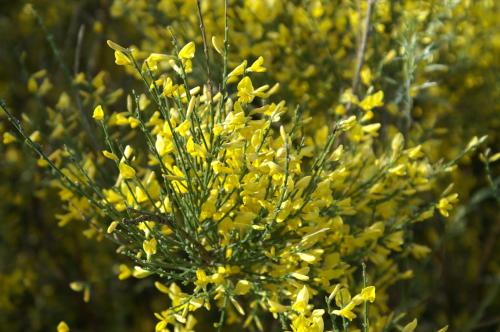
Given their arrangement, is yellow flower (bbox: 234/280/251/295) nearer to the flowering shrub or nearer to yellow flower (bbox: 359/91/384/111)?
the flowering shrub

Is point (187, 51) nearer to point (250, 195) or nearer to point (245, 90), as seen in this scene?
point (245, 90)

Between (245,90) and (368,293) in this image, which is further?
(245,90)

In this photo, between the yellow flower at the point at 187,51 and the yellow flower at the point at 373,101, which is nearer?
the yellow flower at the point at 187,51

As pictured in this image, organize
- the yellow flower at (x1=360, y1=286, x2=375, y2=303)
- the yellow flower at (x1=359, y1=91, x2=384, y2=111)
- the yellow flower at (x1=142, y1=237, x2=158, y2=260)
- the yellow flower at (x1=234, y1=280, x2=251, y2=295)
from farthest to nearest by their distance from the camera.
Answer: the yellow flower at (x1=359, y1=91, x2=384, y2=111), the yellow flower at (x1=234, y1=280, x2=251, y2=295), the yellow flower at (x1=142, y1=237, x2=158, y2=260), the yellow flower at (x1=360, y1=286, x2=375, y2=303)

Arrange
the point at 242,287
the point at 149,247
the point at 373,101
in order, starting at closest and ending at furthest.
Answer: the point at 149,247 < the point at 242,287 < the point at 373,101

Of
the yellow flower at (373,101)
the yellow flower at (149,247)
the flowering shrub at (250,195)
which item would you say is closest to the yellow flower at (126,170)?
the flowering shrub at (250,195)

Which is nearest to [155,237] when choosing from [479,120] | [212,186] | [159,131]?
[212,186]

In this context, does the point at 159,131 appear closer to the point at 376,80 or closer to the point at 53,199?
the point at 376,80

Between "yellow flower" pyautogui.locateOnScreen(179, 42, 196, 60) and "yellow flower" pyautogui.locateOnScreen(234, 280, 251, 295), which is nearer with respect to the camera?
"yellow flower" pyautogui.locateOnScreen(179, 42, 196, 60)

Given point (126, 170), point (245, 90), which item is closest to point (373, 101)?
point (245, 90)

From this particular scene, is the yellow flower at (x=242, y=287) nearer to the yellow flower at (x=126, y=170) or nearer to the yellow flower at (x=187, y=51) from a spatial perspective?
the yellow flower at (x=126, y=170)

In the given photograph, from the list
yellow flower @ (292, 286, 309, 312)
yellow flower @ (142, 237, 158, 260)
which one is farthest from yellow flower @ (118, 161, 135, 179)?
yellow flower @ (292, 286, 309, 312)
